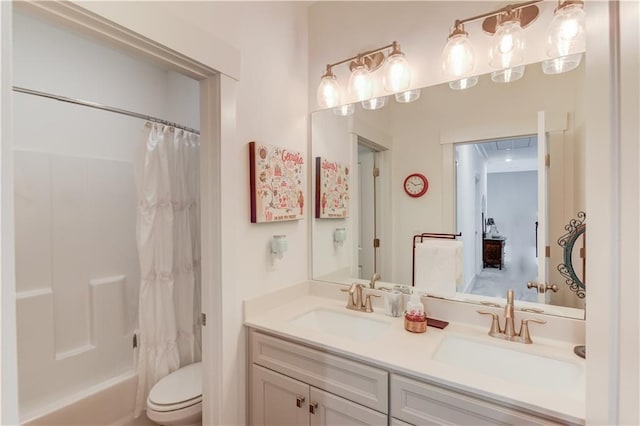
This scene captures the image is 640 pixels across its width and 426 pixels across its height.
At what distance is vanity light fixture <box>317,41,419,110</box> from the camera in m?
1.54

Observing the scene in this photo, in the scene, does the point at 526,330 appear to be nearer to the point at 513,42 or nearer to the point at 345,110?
the point at 513,42

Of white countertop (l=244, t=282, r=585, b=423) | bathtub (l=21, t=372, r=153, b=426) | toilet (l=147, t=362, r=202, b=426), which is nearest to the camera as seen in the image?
white countertop (l=244, t=282, r=585, b=423)

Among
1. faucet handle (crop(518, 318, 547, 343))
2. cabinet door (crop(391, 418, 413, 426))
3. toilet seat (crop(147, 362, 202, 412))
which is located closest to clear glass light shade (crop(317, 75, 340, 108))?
faucet handle (crop(518, 318, 547, 343))

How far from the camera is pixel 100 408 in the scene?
1861 millimetres

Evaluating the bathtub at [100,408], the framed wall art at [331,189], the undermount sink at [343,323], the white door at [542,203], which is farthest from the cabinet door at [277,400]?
the white door at [542,203]

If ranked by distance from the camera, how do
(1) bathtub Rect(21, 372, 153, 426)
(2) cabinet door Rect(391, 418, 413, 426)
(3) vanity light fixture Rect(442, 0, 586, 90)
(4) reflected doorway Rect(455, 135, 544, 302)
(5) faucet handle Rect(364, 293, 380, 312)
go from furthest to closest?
(1) bathtub Rect(21, 372, 153, 426)
(5) faucet handle Rect(364, 293, 380, 312)
(4) reflected doorway Rect(455, 135, 544, 302)
(3) vanity light fixture Rect(442, 0, 586, 90)
(2) cabinet door Rect(391, 418, 413, 426)

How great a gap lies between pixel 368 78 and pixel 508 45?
0.67 m

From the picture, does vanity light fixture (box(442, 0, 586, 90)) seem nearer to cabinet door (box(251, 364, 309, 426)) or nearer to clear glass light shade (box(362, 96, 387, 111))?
clear glass light shade (box(362, 96, 387, 111))

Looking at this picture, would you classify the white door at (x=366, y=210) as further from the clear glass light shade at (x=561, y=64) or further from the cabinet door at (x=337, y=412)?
the clear glass light shade at (x=561, y=64)

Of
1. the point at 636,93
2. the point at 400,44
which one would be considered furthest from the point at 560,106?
the point at 636,93

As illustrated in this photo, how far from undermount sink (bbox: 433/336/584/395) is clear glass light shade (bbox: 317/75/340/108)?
140 cm

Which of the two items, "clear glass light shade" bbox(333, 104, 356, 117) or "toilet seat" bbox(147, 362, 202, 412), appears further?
"clear glass light shade" bbox(333, 104, 356, 117)

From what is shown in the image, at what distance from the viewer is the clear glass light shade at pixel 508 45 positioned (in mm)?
1244

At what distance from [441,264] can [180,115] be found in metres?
2.25
